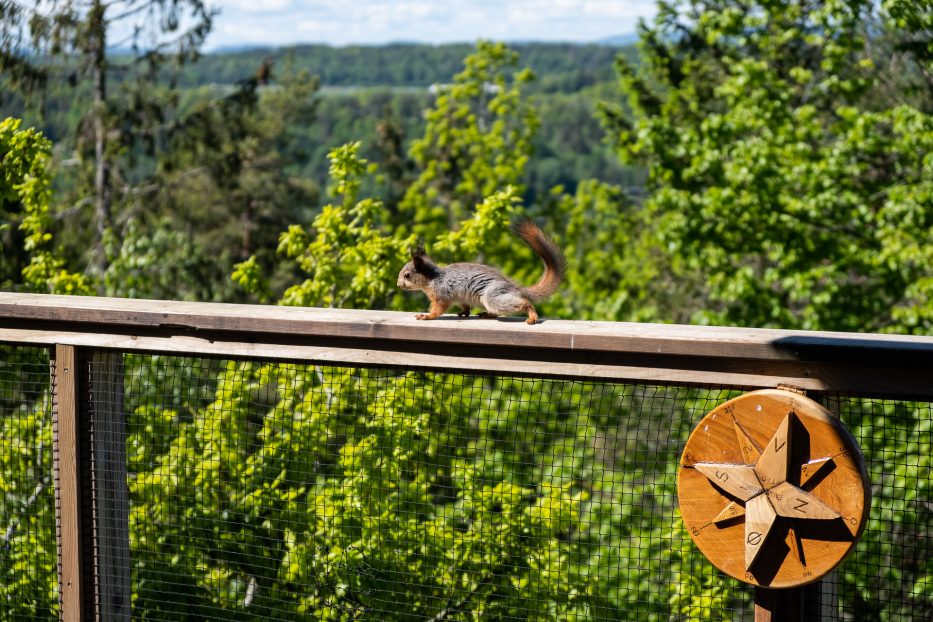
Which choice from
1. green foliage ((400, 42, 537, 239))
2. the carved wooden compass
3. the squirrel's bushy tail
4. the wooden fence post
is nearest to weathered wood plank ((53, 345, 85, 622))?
the wooden fence post

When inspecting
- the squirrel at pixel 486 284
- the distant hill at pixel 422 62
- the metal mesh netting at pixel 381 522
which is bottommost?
the metal mesh netting at pixel 381 522

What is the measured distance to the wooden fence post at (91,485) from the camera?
6.94 feet

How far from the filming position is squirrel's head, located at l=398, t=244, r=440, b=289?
3.00m

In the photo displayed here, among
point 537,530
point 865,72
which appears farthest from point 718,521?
point 865,72

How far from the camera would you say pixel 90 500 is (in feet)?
7.03

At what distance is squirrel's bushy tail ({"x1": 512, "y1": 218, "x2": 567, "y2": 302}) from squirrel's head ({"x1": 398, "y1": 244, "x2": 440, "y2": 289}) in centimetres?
36

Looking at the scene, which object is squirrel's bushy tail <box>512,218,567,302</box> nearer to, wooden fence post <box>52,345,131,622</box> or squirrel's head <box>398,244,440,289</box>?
squirrel's head <box>398,244,440,289</box>

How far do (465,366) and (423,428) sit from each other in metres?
2.10

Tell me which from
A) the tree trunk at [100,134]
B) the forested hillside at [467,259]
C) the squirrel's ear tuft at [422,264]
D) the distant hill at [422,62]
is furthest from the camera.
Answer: the distant hill at [422,62]

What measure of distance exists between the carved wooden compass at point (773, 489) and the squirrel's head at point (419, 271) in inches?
57.8

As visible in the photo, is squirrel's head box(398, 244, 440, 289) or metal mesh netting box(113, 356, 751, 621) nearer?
metal mesh netting box(113, 356, 751, 621)

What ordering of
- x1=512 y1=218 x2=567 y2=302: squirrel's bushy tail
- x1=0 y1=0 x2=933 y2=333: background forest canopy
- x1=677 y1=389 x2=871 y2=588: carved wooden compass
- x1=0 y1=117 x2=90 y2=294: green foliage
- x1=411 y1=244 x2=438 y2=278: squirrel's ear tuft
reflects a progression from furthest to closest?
x1=0 y1=0 x2=933 y2=333: background forest canopy, x1=0 y1=117 x2=90 y2=294: green foliage, x1=411 y1=244 x2=438 y2=278: squirrel's ear tuft, x1=512 y1=218 x2=567 y2=302: squirrel's bushy tail, x1=677 y1=389 x2=871 y2=588: carved wooden compass

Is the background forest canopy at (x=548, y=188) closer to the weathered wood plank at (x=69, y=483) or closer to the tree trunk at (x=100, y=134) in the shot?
the tree trunk at (x=100, y=134)

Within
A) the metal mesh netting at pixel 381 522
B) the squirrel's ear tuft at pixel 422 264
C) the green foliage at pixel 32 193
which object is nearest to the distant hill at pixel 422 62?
the green foliage at pixel 32 193
